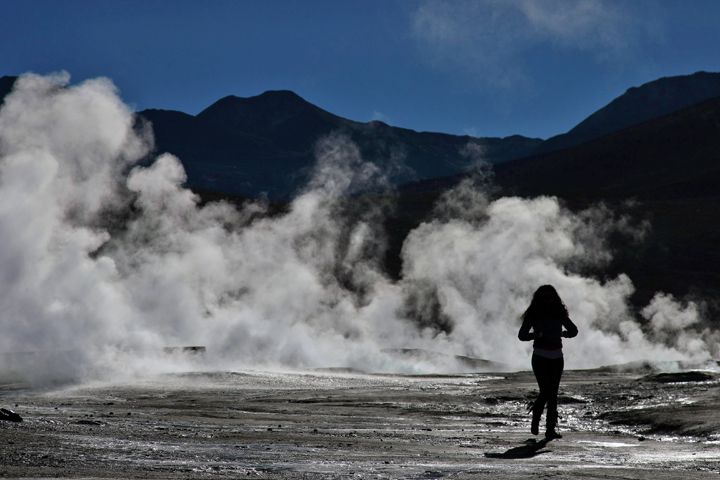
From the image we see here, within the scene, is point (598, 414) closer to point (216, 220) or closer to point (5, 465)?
point (5, 465)

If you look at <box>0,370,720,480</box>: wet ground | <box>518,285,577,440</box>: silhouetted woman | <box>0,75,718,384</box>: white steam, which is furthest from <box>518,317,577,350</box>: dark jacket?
<box>0,75,718,384</box>: white steam

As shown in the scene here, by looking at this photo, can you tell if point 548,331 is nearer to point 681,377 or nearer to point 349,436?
point 349,436

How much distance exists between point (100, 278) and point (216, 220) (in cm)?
4473

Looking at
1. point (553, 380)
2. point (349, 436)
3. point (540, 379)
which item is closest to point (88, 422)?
point (349, 436)

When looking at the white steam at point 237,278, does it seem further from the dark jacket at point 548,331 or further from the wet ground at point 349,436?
the dark jacket at point 548,331

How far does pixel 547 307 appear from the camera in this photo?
11609 mm

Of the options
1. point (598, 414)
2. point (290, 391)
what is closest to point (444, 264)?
point (290, 391)

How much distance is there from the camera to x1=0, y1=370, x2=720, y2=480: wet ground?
816 centimetres

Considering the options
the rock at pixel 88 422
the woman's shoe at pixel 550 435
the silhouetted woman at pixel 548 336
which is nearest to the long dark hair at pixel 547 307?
the silhouetted woman at pixel 548 336

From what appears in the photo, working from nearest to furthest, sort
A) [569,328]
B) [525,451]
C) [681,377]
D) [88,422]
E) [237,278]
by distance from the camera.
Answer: [525,451] < [569,328] < [88,422] < [681,377] < [237,278]

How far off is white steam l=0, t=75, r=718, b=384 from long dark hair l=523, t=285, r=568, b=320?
1646cm

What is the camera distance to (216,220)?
251 feet

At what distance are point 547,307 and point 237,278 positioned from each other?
4934 cm

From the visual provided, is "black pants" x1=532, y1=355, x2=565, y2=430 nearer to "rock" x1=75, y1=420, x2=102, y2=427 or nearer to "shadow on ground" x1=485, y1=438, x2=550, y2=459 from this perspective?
"shadow on ground" x1=485, y1=438, x2=550, y2=459
